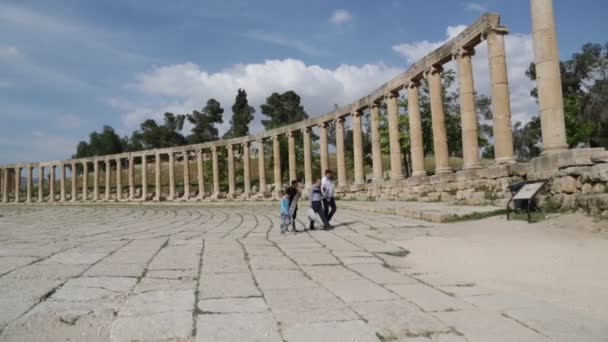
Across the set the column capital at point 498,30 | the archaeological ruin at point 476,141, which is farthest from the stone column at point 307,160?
the column capital at point 498,30

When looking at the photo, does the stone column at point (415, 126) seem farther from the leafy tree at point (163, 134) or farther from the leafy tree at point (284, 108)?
the leafy tree at point (163, 134)

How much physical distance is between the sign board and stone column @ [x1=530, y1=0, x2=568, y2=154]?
129 inches

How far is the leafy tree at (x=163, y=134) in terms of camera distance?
8638 cm

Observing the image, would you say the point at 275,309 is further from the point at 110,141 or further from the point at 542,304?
the point at 110,141

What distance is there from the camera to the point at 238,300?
4.14 meters

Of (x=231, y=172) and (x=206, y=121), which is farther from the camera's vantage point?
(x=206, y=121)

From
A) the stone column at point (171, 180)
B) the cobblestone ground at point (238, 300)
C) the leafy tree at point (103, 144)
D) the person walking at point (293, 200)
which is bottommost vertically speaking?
the cobblestone ground at point (238, 300)

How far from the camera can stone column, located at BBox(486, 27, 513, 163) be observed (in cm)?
1417

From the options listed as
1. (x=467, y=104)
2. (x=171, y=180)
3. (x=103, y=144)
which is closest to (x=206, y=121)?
(x=103, y=144)

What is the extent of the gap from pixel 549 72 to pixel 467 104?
14.6 ft

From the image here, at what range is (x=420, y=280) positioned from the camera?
499 centimetres

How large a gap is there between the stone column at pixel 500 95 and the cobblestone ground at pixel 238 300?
30.0ft

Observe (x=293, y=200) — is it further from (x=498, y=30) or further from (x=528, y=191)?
(x=498, y=30)

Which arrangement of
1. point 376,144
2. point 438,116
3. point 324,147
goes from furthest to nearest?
1. point 324,147
2. point 376,144
3. point 438,116
